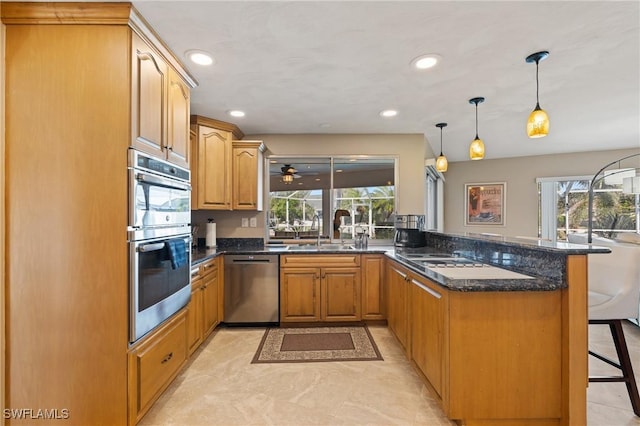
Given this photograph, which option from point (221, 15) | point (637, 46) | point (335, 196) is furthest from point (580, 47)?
point (335, 196)

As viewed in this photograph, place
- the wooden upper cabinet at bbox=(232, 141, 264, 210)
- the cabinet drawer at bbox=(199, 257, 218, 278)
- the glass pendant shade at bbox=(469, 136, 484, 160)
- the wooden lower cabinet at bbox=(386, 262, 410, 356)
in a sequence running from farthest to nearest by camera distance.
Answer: the wooden upper cabinet at bbox=(232, 141, 264, 210) → the glass pendant shade at bbox=(469, 136, 484, 160) → the cabinet drawer at bbox=(199, 257, 218, 278) → the wooden lower cabinet at bbox=(386, 262, 410, 356)

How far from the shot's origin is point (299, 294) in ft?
10.9

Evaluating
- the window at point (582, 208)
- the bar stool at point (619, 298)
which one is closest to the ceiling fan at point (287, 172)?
the bar stool at point (619, 298)

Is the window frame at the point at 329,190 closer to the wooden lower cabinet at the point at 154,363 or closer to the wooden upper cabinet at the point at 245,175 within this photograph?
the wooden upper cabinet at the point at 245,175

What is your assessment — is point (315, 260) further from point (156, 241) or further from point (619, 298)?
point (619, 298)

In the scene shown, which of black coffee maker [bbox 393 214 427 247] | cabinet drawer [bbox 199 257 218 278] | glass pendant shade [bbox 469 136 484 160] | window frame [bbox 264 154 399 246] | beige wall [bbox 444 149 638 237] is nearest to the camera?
cabinet drawer [bbox 199 257 218 278]

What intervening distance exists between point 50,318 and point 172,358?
76cm

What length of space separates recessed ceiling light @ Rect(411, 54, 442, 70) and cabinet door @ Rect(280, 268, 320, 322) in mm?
2183

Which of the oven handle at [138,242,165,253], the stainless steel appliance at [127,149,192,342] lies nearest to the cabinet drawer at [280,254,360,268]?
the stainless steel appliance at [127,149,192,342]

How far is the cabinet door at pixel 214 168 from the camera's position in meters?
3.25

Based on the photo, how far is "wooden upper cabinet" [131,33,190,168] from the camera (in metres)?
1.64

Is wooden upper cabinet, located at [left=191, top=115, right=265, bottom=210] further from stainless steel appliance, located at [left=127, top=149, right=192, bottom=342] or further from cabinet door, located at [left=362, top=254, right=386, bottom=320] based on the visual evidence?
cabinet door, located at [left=362, top=254, right=386, bottom=320]

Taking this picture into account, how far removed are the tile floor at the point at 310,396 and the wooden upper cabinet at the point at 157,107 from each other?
5.34 ft

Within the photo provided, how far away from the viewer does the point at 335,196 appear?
4.12m
